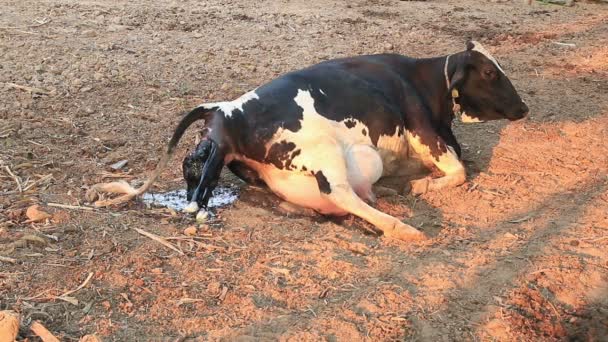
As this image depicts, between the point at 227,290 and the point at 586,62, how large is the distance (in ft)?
21.3

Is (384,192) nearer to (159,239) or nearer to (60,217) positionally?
(159,239)

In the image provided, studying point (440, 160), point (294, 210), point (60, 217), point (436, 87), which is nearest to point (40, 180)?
point (60, 217)

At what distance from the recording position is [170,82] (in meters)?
7.40

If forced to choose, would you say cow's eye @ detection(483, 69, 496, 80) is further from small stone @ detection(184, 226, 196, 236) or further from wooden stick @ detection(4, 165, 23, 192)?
wooden stick @ detection(4, 165, 23, 192)

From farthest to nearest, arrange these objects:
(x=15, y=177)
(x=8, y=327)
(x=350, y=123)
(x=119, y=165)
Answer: (x=119, y=165) < (x=350, y=123) < (x=15, y=177) < (x=8, y=327)

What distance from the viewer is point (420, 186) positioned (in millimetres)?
5266

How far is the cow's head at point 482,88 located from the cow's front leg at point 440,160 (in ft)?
1.52

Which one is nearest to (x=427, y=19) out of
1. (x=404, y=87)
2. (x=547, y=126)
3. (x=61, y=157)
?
(x=547, y=126)

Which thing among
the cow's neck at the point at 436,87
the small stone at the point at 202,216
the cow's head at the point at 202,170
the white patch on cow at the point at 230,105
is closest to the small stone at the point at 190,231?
the small stone at the point at 202,216

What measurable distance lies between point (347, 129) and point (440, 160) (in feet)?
2.72

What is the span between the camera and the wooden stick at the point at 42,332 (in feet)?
10.6

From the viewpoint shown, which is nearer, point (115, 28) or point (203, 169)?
point (203, 169)

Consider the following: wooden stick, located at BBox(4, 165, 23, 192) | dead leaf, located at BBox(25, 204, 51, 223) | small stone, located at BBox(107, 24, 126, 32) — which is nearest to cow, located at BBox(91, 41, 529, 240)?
dead leaf, located at BBox(25, 204, 51, 223)

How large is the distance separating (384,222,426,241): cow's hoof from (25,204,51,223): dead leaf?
2080 mm
